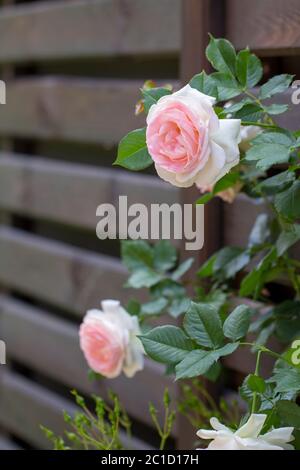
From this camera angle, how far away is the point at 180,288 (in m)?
1.34

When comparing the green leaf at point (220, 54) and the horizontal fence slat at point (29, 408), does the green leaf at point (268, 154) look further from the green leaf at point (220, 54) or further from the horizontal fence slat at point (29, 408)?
the horizontal fence slat at point (29, 408)

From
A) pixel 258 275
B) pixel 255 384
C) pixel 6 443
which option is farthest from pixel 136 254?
pixel 6 443

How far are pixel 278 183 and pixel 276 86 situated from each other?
12 cm

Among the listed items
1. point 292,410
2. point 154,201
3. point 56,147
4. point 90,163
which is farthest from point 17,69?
point 292,410

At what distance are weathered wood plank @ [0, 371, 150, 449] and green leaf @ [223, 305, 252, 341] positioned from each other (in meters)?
1.13

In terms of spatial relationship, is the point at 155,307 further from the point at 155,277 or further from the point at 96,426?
the point at 96,426

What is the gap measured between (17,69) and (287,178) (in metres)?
1.46

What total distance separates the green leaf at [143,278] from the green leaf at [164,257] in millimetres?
18

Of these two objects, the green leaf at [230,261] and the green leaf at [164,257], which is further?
the green leaf at [164,257]

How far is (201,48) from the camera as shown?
144 centimetres

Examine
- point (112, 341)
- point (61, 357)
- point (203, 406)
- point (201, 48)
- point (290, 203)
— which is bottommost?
point (61, 357)

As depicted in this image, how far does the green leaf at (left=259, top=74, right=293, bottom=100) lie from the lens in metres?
0.99

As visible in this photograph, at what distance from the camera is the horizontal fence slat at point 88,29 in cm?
168

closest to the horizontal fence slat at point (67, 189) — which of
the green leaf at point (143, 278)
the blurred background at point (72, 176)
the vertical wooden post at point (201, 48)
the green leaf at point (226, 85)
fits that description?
the blurred background at point (72, 176)
